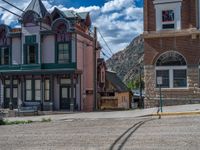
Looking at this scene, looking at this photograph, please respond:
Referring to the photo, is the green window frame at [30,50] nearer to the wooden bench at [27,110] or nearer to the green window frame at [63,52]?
the green window frame at [63,52]

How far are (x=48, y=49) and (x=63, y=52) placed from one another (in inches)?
65.3

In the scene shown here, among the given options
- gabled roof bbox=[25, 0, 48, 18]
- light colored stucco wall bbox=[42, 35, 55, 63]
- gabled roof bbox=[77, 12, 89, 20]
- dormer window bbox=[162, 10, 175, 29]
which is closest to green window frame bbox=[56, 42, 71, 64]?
light colored stucco wall bbox=[42, 35, 55, 63]

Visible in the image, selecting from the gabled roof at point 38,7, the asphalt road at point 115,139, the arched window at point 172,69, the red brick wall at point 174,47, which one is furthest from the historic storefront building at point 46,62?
the asphalt road at point 115,139

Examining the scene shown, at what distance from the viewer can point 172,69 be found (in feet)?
103

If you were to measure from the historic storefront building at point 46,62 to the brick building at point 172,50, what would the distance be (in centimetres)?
971

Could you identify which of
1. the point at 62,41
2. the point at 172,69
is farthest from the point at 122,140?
the point at 62,41

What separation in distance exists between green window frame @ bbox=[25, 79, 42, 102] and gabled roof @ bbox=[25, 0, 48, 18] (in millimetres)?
6755

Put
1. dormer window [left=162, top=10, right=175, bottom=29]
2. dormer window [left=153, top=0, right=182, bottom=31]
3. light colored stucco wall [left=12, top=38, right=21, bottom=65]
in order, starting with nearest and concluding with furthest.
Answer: dormer window [left=153, top=0, right=182, bottom=31] < dormer window [left=162, top=10, right=175, bottom=29] < light colored stucco wall [left=12, top=38, right=21, bottom=65]

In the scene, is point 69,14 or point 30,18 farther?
point 69,14

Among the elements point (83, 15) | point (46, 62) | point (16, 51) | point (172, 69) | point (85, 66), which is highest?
point (83, 15)

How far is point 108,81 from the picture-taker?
55250 millimetres

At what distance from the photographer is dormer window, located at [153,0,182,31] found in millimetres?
31438

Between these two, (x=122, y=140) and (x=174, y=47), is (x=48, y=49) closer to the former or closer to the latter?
(x=174, y=47)

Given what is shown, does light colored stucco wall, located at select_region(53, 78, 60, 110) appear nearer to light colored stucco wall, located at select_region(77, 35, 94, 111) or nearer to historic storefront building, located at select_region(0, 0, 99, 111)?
historic storefront building, located at select_region(0, 0, 99, 111)
